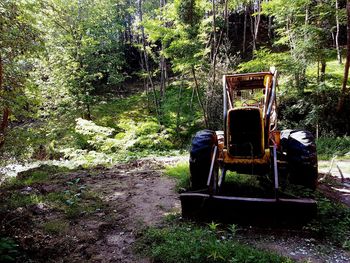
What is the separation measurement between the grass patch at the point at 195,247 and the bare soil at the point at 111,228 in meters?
0.19

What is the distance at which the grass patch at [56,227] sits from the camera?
4.59 metres

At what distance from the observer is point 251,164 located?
470cm

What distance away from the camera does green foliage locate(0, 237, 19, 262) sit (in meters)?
3.54

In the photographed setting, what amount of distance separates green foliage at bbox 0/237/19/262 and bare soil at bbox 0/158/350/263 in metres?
0.12

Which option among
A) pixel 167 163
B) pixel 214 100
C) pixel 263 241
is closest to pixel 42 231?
pixel 263 241

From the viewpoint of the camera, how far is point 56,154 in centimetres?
1515

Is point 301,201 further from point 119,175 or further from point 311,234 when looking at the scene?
point 119,175

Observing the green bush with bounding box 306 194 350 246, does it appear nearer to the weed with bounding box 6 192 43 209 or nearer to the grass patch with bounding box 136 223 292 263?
the grass patch with bounding box 136 223 292 263

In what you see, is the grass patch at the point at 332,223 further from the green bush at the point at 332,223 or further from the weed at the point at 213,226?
the weed at the point at 213,226

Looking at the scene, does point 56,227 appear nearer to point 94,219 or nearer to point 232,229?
point 94,219

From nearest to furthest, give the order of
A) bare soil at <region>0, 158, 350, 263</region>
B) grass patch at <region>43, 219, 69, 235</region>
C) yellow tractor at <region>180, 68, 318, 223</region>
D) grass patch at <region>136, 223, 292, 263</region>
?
1. grass patch at <region>136, 223, 292, 263</region>
2. bare soil at <region>0, 158, 350, 263</region>
3. yellow tractor at <region>180, 68, 318, 223</region>
4. grass patch at <region>43, 219, 69, 235</region>

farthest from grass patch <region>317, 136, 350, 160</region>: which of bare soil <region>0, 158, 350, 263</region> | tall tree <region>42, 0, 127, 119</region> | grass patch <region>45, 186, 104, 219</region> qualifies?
tall tree <region>42, 0, 127, 119</region>

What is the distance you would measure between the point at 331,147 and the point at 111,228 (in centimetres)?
873

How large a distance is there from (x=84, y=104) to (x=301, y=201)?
16510mm
